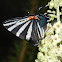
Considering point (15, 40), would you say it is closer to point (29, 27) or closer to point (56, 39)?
point (29, 27)

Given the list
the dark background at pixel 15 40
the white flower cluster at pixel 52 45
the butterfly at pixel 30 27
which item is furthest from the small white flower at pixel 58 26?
the dark background at pixel 15 40

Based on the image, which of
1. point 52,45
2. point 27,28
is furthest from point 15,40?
point 52,45

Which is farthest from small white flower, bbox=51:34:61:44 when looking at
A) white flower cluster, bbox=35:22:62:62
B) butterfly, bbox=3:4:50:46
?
butterfly, bbox=3:4:50:46

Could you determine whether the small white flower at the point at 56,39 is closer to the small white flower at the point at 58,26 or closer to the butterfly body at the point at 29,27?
the small white flower at the point at 58,26

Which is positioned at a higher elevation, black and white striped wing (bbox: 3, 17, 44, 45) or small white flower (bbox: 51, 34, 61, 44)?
black and white striped wing (bbox: 3, 17, 44, 45)

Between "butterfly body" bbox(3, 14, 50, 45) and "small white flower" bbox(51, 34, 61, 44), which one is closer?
"small white flower" bbox(51, 34, 61, 44)

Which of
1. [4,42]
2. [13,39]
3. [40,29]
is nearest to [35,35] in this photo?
[40,29]

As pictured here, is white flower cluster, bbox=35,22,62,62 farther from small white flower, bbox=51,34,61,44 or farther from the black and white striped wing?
the black and white striped wing
